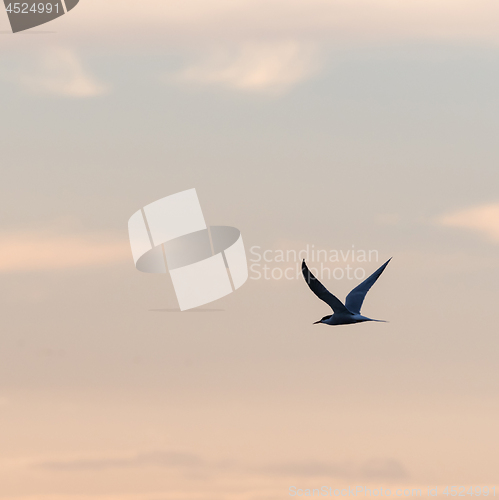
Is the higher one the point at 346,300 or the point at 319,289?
the point at 319,289

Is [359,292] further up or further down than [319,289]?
further down

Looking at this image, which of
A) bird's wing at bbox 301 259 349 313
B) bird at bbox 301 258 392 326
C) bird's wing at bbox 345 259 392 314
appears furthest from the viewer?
bird's wing at bbox 345 259 392 314

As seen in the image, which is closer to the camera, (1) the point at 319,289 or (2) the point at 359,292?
(1) the point at 319,289

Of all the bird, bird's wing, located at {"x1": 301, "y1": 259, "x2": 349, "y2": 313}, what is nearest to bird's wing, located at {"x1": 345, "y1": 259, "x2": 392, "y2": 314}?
the bird

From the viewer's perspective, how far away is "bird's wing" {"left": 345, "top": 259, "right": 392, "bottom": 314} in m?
46.4

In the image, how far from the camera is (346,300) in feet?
153

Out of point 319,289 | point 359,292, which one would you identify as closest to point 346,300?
point 359,292

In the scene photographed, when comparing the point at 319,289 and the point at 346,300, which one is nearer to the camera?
the point at 319,289

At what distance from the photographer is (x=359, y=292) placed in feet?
153

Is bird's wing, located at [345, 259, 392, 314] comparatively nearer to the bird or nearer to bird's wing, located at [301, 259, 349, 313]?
the bird

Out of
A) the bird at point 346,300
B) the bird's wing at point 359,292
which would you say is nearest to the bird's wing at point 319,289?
the bird at point 346,300

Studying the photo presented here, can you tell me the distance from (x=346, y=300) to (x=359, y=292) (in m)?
0.94

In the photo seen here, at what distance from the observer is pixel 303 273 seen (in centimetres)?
3778

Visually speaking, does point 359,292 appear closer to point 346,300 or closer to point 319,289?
point 346,300
